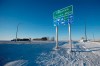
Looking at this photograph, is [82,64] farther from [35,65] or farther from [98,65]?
[35,65]

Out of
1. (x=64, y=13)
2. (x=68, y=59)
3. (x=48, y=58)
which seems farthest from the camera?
(x=64, y=13)

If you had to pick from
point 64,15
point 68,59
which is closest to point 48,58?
point 68,59

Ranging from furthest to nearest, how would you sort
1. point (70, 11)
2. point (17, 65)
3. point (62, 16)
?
1. point (62, 16)
2. point (70, 11)
3. point (17, 65)

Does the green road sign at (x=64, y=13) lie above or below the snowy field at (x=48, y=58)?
above

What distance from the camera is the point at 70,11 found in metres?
18.1

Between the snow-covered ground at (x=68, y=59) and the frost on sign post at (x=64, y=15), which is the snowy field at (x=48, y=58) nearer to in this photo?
the snow-covered ground at (x=68, y=59)

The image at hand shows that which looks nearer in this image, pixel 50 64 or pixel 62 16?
pixel 50 64

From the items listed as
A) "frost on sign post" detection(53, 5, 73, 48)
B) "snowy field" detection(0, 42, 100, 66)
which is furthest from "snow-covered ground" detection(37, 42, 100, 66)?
"frost on sign post" detection(53, 5, 73, 48)

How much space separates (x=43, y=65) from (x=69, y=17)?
10.0m

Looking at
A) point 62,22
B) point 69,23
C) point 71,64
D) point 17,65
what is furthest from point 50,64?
point 62,22

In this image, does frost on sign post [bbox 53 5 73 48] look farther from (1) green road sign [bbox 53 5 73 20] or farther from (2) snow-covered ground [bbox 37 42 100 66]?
(2) snow-covered ground [bbox 37 42 100 66]

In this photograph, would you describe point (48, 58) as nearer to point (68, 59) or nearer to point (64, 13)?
point (68, 59)

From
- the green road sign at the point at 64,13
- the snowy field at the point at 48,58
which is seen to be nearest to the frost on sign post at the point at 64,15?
the green road sign at the point at 64,13

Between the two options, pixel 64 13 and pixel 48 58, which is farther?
pixel 64 13
